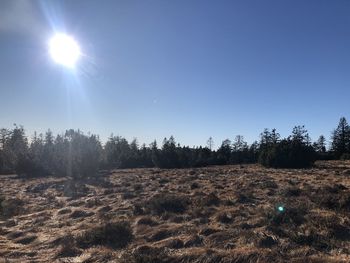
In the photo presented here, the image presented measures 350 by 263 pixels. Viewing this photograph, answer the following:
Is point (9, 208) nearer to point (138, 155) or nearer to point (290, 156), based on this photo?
point (290, 156)

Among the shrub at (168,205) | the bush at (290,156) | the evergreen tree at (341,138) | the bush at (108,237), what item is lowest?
the bush at (108,237)

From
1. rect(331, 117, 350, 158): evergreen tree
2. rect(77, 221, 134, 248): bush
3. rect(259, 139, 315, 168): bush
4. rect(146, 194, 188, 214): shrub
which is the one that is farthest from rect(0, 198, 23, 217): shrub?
rect(331, 117, 350, 158): evergreen tree

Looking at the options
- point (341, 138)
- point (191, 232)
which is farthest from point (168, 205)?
point (341, 138)

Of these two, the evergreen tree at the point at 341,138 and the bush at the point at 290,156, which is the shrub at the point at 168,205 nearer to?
the bush at the point at 290,156

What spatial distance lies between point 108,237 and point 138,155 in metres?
67.5

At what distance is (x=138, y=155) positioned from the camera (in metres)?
80.6

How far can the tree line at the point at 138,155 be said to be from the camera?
49.2 m

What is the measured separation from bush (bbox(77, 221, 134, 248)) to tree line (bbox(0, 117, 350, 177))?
107 ft

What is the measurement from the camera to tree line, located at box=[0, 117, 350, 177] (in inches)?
1939

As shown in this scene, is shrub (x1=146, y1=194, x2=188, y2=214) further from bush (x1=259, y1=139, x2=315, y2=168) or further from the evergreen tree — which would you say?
the evergreen tree

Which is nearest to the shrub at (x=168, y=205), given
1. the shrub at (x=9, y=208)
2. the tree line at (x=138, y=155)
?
the shrub at (x=9, y=208)

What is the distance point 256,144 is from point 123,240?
90.2m

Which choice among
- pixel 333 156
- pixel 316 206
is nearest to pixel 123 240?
pixel 316 206

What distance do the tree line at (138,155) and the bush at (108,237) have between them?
32.7 m
